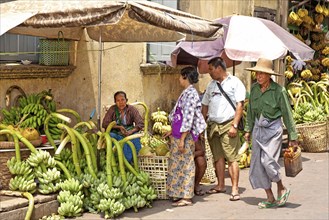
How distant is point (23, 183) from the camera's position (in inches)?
317

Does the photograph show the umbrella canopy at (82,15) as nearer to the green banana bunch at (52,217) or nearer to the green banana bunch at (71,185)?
the green banana bunch at (71,185)

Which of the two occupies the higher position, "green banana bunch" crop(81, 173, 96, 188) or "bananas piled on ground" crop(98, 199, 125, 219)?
"green banana bunch" crop(81, 173, 96, 188)

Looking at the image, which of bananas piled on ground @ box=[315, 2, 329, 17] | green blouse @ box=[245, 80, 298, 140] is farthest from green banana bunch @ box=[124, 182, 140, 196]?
bananas piled on ground @ box=[315, 2, 329, 17]

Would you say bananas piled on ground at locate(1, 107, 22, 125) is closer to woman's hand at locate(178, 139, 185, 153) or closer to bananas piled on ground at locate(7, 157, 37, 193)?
bananas piled on ground at locate(7, 157, 37, 193)

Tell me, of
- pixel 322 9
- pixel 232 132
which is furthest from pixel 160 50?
pixel 322 9

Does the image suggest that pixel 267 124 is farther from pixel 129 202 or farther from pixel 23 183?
pixel 23 183

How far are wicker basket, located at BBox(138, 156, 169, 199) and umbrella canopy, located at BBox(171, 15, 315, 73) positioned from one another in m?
2.30

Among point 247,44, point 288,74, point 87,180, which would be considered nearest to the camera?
point 87,180

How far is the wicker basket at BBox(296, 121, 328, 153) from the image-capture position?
14539mm

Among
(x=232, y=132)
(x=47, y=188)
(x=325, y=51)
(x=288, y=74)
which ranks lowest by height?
(x=47, y=188)

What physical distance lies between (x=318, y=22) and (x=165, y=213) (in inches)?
482

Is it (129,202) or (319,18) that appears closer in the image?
(129,202)

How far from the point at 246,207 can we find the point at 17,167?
3054 mm

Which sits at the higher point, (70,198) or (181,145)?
(181,145)
